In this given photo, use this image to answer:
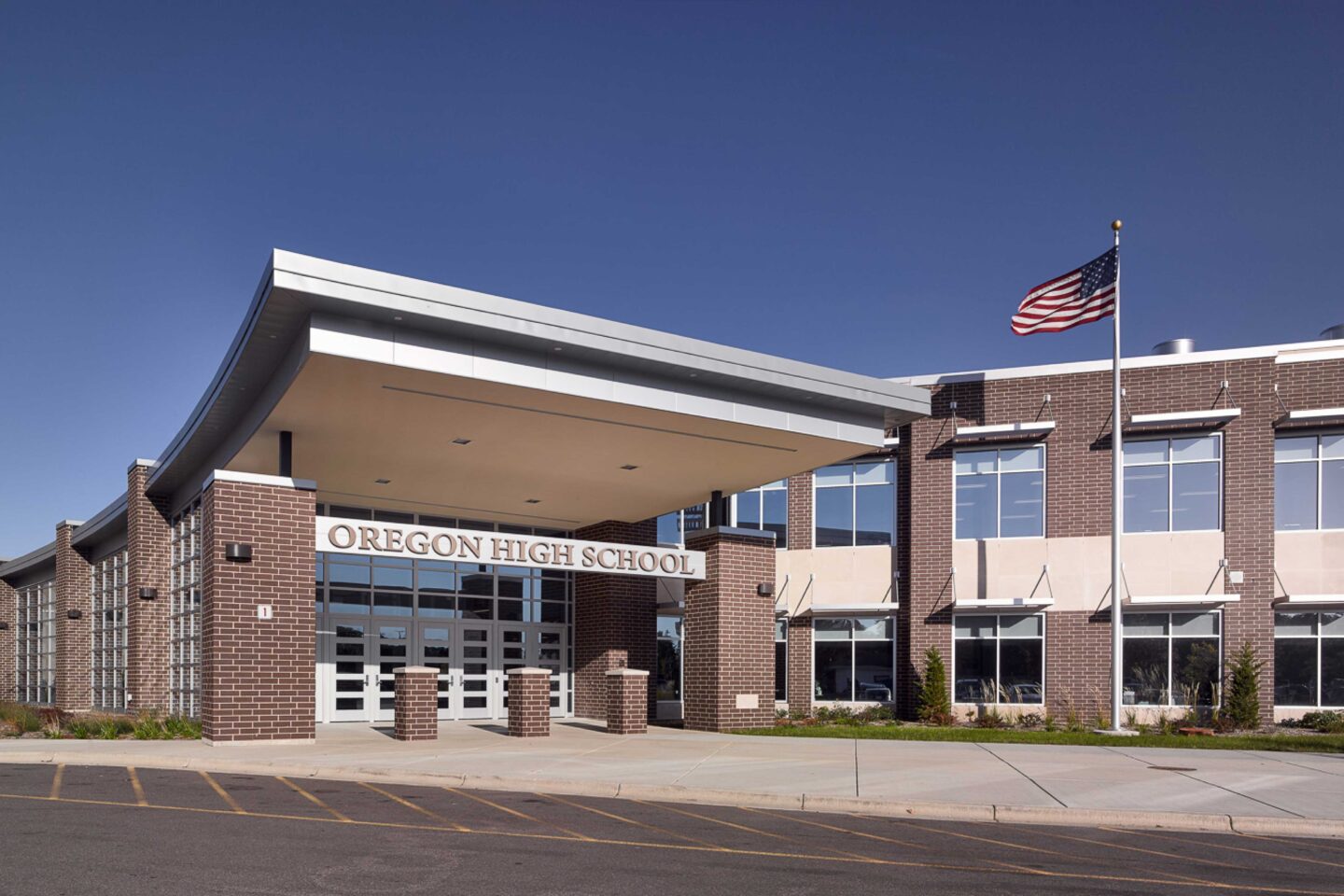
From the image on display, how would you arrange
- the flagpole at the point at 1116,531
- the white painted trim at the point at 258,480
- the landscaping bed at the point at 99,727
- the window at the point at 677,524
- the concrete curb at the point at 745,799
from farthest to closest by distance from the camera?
the window at the point at 677,524, the flagpole at the point at 1116,531, the landscaping bed at the point at 99,727, the white painted trim at the point at 258,480, the concrete curb at the point at 745,799

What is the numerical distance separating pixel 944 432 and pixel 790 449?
28.6ft

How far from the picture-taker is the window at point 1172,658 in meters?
24.7

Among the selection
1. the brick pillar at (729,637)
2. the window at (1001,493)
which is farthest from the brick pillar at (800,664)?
the brick pillar at (729,637)

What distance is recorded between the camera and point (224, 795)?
1183 centimetres

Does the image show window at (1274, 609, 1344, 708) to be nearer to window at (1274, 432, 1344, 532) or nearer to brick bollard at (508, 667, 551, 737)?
window at (1274, 432, 1344, 532)

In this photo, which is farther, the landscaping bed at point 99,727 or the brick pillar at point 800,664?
the brick pillar at point 800,664

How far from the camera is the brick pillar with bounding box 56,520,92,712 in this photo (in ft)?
102

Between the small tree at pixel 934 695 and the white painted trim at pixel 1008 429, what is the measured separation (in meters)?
5.40

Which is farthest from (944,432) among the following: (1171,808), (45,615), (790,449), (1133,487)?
(45,615)

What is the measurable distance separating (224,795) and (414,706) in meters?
6.63

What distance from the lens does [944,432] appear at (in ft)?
88.8

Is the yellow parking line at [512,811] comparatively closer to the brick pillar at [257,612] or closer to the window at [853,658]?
the brick pillar at [257,612]

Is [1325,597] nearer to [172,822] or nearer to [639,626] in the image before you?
[639,626]

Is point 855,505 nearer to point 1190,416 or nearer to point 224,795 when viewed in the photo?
point 1190,416
